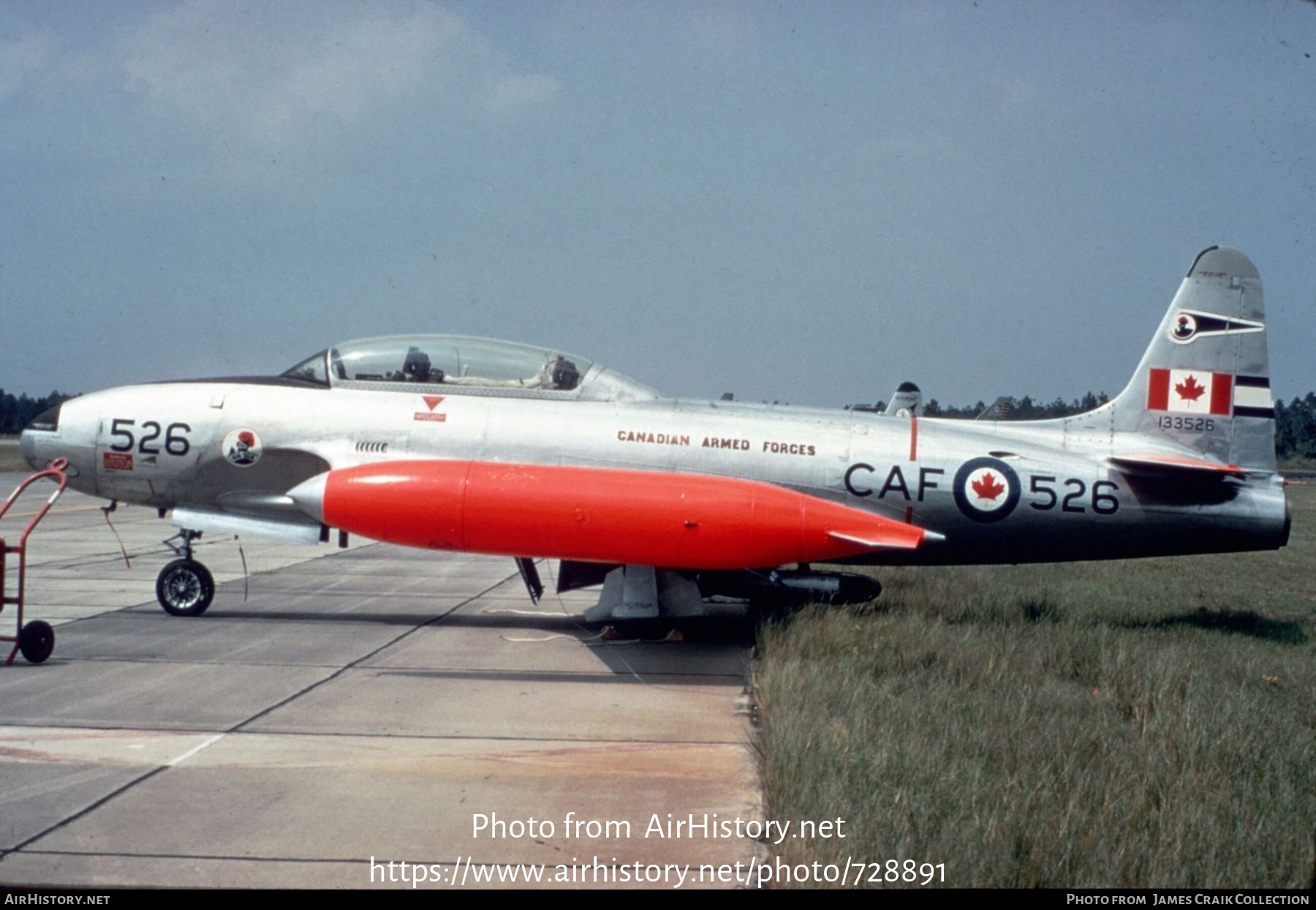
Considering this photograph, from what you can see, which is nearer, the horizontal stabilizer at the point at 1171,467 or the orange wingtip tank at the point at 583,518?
the orange wingtip tank at the point at 583,518

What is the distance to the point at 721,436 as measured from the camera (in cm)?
1043

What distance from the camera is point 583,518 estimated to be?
29.5 ft

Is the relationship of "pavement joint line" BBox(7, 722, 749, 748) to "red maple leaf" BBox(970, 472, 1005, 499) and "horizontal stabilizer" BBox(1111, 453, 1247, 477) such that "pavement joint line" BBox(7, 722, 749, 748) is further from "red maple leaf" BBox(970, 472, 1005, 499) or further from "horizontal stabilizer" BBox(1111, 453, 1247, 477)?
"horizontal stabilizer" BBox(1111, 453, 1247, 477)

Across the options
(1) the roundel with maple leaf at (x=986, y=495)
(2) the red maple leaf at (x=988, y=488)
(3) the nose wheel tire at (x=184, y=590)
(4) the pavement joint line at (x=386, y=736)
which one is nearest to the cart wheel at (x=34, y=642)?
(4) the pavement joint line at (x=386, y=736)

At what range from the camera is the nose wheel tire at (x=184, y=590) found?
427 inches

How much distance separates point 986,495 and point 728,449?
257cm

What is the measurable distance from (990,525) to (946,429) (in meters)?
1.09

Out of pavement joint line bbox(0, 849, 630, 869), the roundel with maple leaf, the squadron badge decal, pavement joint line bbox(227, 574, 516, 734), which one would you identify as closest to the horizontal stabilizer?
the roundel with maple leaf

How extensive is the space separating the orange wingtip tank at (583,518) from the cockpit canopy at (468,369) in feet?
5.47

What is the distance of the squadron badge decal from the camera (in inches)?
424

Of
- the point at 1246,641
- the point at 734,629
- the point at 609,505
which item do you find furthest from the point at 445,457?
the point at 1246,641

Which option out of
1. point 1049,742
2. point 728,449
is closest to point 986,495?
point 728,449

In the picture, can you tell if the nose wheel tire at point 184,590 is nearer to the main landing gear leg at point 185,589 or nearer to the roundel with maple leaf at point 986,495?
the main landing gear leg at point 185,589

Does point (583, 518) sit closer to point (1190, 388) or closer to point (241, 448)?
point (241, 448)
